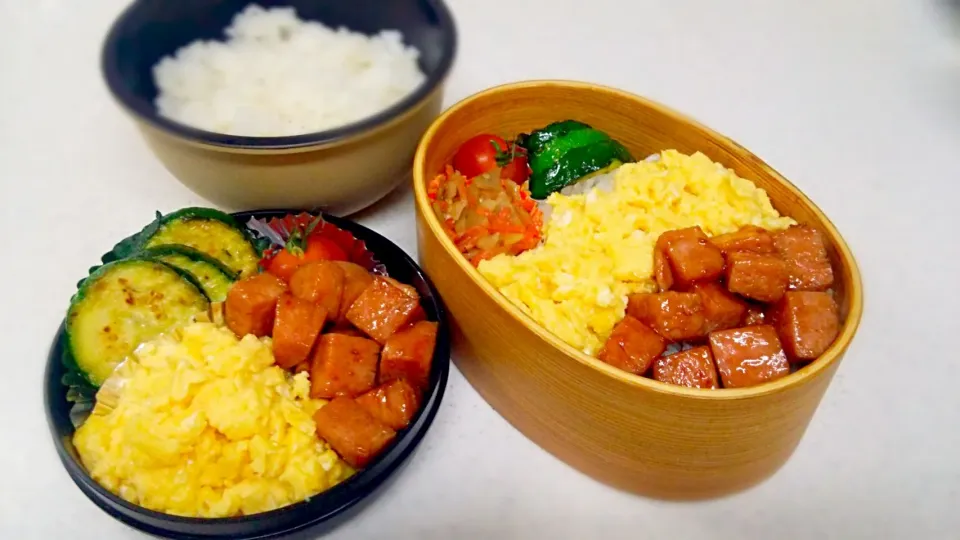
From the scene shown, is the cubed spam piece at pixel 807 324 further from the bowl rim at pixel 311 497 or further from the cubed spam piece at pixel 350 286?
the cubed spam piece at pixel 350 286

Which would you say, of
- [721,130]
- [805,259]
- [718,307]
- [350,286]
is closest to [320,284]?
[350,286]

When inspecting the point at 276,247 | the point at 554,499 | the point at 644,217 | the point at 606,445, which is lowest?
the point at 554,499

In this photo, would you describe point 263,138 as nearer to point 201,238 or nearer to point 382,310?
point 201,238

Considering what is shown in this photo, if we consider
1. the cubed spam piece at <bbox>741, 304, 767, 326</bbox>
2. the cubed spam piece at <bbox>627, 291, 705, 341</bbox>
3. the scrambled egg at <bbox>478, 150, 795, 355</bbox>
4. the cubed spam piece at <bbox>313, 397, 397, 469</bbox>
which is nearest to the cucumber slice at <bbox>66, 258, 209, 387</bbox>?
the cubed spam piece at <bbox>313, 397, 397, 469</bbox>

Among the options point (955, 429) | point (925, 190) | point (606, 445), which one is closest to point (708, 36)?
point (925, 190)

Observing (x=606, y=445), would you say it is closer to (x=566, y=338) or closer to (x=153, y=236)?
(x=566, y=338)

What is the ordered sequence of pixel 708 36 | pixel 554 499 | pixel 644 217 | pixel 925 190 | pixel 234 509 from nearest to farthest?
pixel 234 509 < pixel 554 499 < pixel 644 217 < pixel 925 190 < pixel 708 36

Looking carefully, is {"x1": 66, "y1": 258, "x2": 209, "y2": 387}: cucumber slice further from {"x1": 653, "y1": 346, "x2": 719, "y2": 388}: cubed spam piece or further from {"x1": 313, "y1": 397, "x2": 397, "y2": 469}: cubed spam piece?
{"x1": 653, "y1": 346, "x2": 719, "y2": 388}: cubed spam piece
